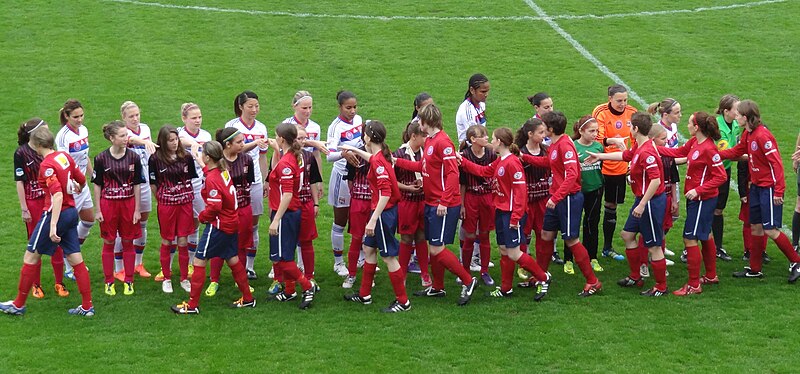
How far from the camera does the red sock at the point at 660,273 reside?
37.6 ft

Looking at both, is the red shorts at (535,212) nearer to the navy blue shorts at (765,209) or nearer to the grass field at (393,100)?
the grass field at (393,100)

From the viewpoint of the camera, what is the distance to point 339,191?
1256cm

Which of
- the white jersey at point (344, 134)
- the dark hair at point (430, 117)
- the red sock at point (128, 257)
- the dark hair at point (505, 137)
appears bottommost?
the red sock at point (128, 257)

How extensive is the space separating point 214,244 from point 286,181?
100cm

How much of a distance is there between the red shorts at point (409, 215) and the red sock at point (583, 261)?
5.52 ft

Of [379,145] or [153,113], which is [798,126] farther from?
[153,113]

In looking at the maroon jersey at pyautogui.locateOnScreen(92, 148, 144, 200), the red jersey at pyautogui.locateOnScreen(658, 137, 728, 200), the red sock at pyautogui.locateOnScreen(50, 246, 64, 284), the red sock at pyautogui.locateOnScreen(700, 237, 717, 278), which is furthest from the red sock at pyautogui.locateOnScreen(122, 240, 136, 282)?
the red sock at pyautogui.locateOnScreen(700, 237, 717, 278)

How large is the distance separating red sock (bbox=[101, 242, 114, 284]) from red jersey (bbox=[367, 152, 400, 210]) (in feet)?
10.2

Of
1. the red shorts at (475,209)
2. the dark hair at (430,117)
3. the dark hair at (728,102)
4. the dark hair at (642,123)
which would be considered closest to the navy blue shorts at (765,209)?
the dark hair at (728,102)

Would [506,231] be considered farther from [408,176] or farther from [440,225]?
[408,176]

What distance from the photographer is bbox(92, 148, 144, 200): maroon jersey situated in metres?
11.5

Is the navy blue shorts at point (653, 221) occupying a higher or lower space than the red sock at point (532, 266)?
higher

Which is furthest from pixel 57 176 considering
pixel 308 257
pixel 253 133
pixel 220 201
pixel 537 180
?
pixel 537 180

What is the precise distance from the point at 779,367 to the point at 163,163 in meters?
6.56
